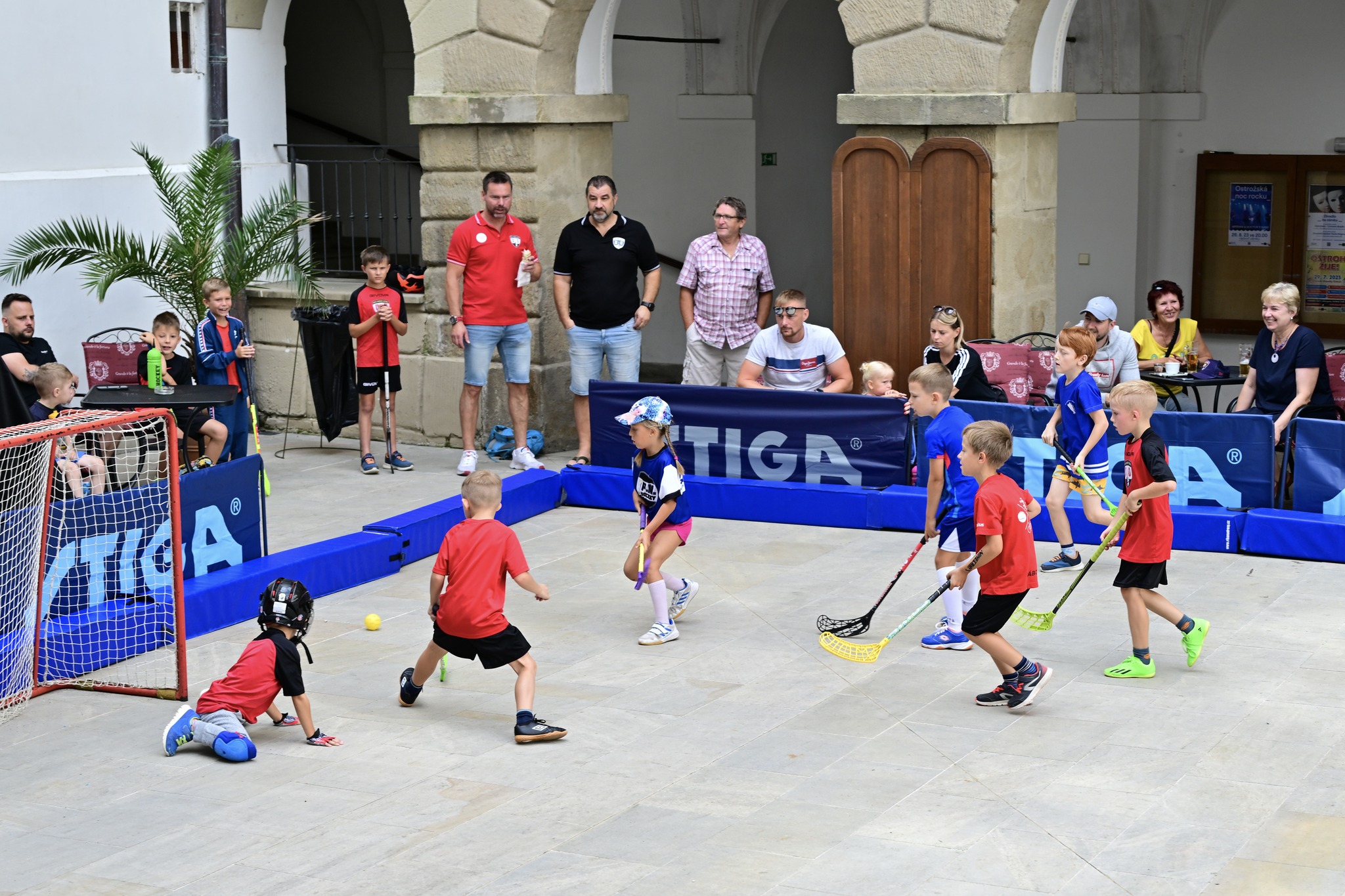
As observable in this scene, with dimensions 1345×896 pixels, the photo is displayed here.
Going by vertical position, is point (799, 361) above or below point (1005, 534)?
above

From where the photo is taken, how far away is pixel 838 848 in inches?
239

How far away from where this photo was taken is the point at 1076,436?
10109 mm

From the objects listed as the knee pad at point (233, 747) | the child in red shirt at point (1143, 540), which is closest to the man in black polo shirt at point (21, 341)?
the knee pad at point (233, 747)

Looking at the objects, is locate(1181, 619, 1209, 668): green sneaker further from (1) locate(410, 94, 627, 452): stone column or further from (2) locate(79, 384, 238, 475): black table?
(1) locate(410, 94, 627, 452): stone column

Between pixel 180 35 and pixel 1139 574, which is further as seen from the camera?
pixel 180 35

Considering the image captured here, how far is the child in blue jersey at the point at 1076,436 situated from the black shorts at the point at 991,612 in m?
2.26

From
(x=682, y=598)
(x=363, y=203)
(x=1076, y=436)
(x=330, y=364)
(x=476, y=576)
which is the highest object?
(x=363, y=203)

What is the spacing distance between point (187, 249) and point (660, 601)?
20.4ft

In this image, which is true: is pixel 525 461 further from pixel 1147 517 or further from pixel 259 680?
pixel 1147 517

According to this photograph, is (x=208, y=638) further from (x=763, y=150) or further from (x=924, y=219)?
(x=763, y=150)

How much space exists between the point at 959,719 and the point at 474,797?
2.31m

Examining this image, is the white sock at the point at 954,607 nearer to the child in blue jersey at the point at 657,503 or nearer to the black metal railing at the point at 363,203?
the child in blue jersey at the point at 657,503

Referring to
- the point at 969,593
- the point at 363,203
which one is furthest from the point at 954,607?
the point at 363,203

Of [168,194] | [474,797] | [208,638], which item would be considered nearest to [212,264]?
[168,194]
